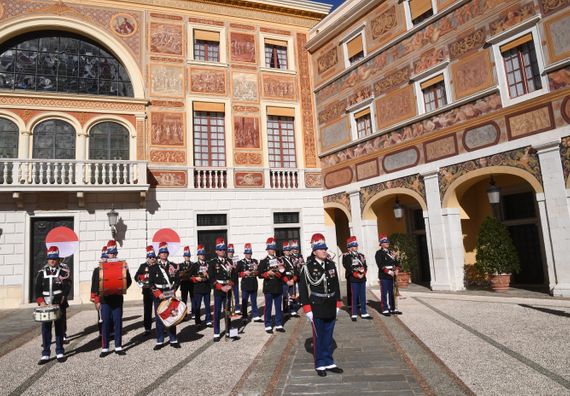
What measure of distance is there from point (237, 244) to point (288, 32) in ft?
34.7

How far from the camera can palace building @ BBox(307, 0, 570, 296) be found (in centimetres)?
1022

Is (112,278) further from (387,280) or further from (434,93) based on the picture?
(434,93)

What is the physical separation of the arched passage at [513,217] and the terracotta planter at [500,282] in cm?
73

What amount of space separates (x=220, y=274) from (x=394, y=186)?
344 inches

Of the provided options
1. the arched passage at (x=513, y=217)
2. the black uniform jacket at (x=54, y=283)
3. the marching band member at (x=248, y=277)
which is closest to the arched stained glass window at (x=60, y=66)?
the marching band member at (x=248, y=277)

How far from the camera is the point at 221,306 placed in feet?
25.7

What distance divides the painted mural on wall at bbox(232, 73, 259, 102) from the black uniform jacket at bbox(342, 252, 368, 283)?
34.5 ft

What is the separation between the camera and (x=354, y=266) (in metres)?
8.95

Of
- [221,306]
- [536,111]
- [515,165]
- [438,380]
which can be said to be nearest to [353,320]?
[221,306]

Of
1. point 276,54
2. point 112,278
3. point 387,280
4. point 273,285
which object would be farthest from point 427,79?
point 112,278

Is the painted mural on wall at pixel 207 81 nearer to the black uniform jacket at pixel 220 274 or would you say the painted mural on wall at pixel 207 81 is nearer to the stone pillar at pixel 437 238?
the stone pillar at pixel 437 238

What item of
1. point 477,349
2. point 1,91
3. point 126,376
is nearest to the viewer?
point 126,376

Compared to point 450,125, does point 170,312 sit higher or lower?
lower

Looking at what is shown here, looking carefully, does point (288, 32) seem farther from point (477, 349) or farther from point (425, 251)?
point (477, 349)
